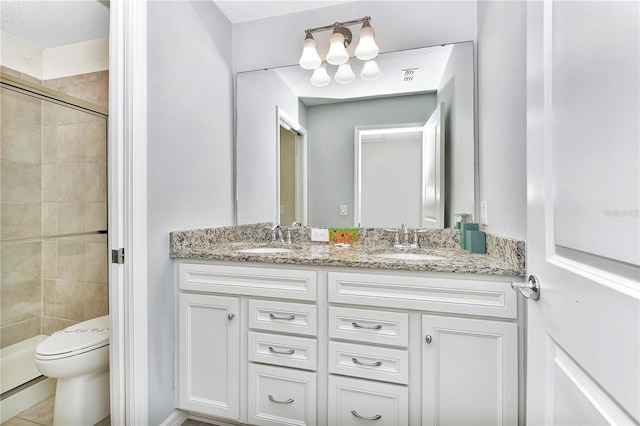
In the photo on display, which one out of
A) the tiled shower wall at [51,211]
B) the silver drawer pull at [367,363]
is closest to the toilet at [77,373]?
the tiled shower wall at [51,211]

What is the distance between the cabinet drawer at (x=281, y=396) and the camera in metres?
1.32

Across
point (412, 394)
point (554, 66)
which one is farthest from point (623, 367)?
point (412, 394)

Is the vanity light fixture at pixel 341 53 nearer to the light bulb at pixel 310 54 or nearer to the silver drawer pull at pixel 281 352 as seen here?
the light bulb at pixel 310 54

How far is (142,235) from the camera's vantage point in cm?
134

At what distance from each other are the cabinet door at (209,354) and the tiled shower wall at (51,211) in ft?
2.40

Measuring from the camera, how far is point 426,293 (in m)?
1.20

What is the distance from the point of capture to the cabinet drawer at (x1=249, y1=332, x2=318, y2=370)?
4.33 feet

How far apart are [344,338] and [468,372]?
1.58ft

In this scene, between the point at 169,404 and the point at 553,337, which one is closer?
Result: the point at 553,337

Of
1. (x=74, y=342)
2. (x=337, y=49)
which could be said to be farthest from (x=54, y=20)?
(x=74, y=342)

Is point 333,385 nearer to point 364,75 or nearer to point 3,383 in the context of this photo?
point 364,75

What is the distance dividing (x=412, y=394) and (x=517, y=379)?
383 mm

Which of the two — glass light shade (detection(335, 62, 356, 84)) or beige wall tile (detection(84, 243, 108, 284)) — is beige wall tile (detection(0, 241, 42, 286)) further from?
glass light shade (detection(335, 62, 356, 84))

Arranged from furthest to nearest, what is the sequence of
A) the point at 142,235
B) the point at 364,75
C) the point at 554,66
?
the point at 364,75
the point at 142,235
the point at 554,66
